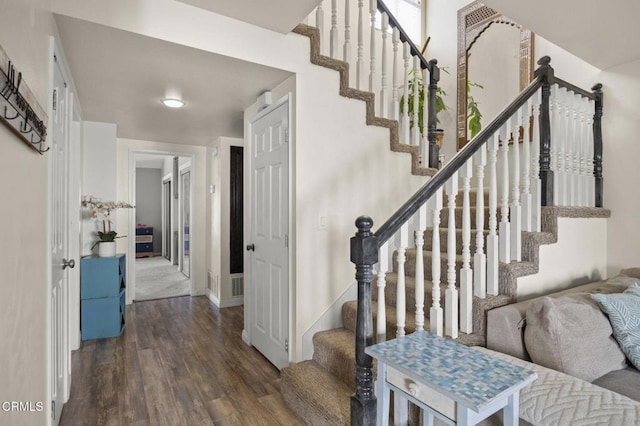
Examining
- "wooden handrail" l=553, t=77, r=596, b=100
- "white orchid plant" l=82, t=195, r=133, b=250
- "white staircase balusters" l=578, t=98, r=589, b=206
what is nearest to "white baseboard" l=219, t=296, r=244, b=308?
"white orchid plant" l=82, t=195, r=133, b=250

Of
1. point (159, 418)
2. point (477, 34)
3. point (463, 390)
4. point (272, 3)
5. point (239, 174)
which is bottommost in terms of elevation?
point (159, 418)

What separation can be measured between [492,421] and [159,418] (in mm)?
1855

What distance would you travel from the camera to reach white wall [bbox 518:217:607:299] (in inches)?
83.0

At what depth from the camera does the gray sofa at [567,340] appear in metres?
1.55

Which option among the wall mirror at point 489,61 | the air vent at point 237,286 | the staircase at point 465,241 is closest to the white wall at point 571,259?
the staircase at point 465,241

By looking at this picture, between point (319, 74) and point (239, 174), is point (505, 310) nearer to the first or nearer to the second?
point (319, 74)

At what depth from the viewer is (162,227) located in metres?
9.41

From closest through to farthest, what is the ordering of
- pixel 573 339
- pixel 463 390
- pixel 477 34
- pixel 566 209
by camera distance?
pixel 463 390 < pixel 573 339 < pixel 566 209 < pixel 477 34

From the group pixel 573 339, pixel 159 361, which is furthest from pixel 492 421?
pixel 159 361

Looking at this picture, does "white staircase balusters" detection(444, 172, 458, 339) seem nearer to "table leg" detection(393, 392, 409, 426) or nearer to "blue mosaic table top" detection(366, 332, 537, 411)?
"blue mosaic table top" detection(366, 332, 537, 411)

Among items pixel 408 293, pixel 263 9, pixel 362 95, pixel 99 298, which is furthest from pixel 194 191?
pixel 408 293

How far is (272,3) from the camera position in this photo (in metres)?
2.03

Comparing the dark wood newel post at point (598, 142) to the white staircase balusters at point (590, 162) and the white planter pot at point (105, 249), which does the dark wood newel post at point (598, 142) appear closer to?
the white staircase balusters at point (590, 162)

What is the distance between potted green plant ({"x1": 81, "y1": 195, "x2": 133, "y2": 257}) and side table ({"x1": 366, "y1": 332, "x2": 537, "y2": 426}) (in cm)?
315
